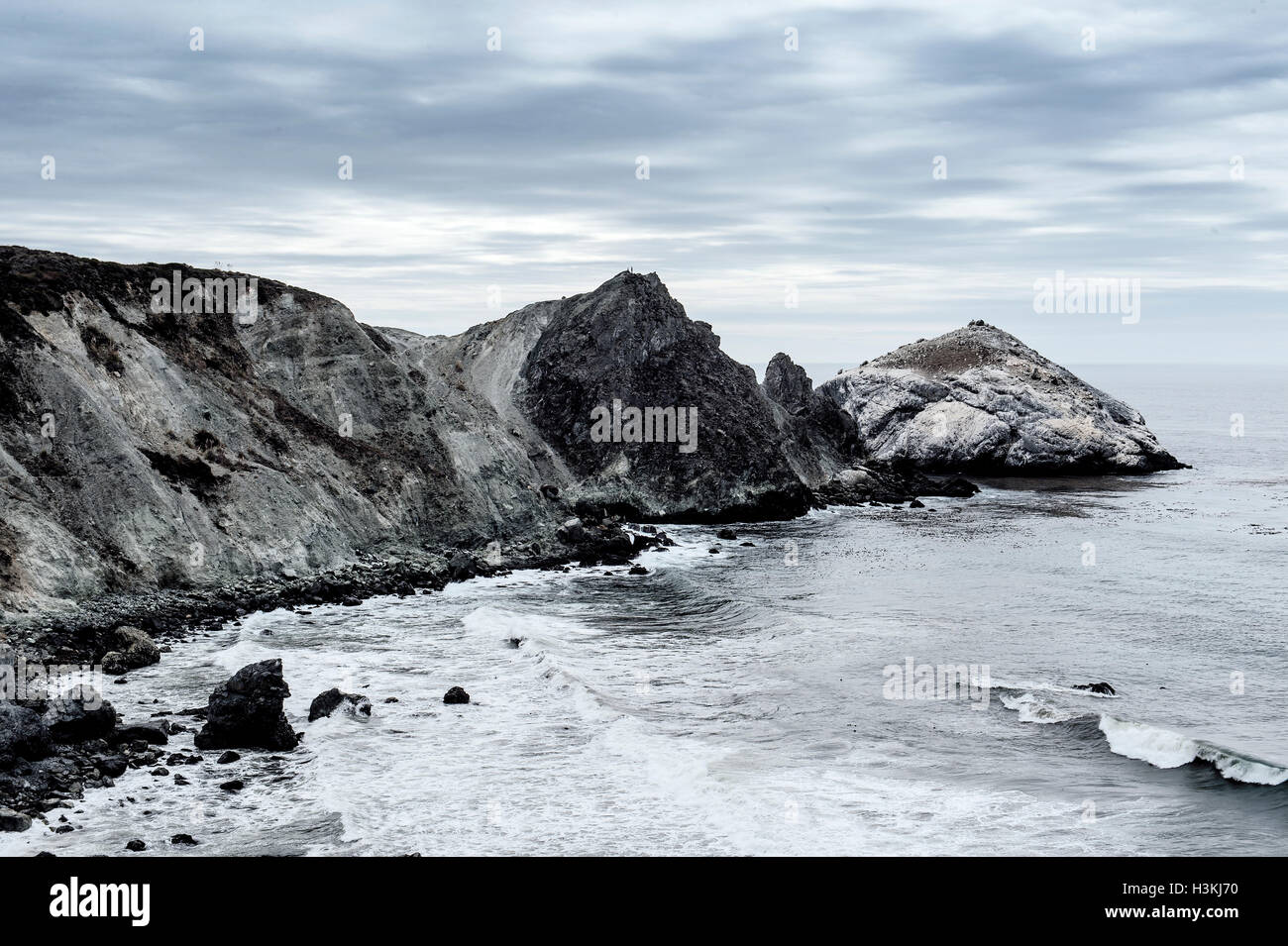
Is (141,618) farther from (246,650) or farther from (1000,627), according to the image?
(1000,627)

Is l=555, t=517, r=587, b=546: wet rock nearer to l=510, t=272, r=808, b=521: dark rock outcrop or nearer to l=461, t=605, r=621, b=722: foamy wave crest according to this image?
l=510, t=272, r=808, b=521: dark rock outcrop

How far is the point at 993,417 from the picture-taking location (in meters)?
104

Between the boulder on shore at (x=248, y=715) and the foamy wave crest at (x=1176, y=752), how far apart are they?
59.6 ft

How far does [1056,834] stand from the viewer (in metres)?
18.9

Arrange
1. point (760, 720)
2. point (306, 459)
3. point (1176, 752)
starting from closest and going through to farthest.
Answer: point (1176, 752) < point (760, 720) < point (306, 459)

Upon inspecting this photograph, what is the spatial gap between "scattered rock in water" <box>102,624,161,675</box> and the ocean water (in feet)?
2.14

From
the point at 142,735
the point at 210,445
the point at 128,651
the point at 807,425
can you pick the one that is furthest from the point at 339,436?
the point at 807,425

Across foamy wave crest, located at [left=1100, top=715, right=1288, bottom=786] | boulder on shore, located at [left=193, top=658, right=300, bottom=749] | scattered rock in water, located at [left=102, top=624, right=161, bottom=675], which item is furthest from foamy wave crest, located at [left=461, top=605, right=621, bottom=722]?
foamy wave crest, located at [left=1100, top=715, right=1288, bottom=786]

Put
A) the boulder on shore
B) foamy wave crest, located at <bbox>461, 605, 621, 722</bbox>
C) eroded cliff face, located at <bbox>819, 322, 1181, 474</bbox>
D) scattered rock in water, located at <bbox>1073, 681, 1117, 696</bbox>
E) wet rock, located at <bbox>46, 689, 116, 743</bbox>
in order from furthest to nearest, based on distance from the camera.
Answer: eroded cliff face, located at <bbox>819, 322, 1181, 474</bbox>
scattered rock in water, located at <bbox>1073, 681, 1117, 696</bbox>
foamy wave crest, located at <bbox>461, 605, 621, 722</bbox>
the boulder on shore
wet rock, located at <bbox>46, 689, 116, 743</bbox>

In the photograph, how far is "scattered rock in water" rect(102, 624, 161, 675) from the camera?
88.9 ft

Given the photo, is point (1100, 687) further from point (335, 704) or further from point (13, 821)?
point (13, 821)

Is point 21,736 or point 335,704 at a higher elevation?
point 21,736

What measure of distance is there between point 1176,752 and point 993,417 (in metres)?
83.6

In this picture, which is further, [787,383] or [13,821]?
[787,383]
